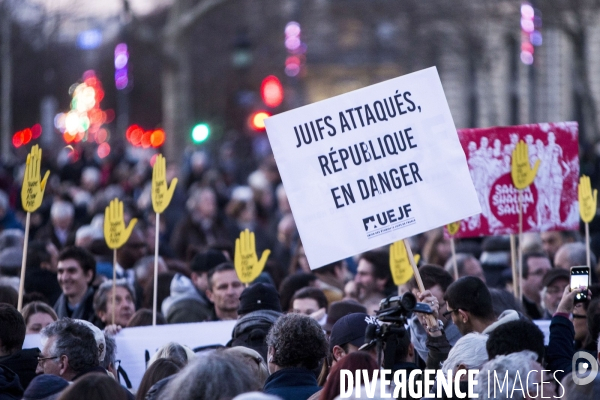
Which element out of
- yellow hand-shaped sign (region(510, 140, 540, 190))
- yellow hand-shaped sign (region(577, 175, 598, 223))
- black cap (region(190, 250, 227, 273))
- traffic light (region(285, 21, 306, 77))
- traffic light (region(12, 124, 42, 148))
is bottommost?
black cap (region(190, 250, 227, 273))

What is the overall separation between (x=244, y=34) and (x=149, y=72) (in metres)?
39.0

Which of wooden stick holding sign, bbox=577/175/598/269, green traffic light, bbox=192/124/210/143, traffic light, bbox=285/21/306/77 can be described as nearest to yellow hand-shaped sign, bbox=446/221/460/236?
wooden stick holding sign, bbox=577/175/598/269

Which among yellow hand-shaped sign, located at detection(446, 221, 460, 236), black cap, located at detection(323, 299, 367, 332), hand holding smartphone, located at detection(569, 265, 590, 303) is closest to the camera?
hand holding smartphone, located at detection(569, 265, 590, 303)

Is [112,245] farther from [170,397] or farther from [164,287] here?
[170,397]

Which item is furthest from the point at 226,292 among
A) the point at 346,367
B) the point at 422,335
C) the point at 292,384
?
the point at 346,367

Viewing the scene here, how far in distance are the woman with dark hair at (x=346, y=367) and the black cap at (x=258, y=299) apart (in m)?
2.22

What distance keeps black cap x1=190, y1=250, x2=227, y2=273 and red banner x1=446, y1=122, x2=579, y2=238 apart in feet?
6.85

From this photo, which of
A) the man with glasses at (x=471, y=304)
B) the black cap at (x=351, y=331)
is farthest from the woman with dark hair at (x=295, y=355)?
the man with glasses at (x=471, y=304)

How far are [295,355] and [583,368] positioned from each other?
1336 mm

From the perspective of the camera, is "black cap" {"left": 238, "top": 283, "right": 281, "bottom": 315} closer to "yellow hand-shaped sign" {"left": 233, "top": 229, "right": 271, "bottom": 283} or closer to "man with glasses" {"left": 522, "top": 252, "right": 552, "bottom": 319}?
"yellow hand-shaped sign" {"left": 233, "top": 229, "right": 271, "bottom": 283}

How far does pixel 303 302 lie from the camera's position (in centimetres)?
772

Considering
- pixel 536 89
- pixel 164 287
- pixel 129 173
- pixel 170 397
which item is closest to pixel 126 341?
pixel 164 287

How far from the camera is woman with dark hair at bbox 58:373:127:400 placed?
435 centimetres

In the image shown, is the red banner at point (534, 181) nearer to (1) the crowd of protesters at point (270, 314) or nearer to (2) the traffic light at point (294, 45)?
(1) the crowd of protesters at point (270, 314)
